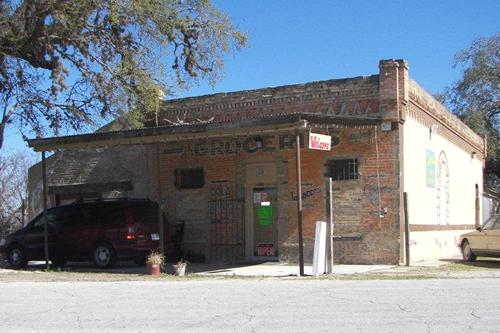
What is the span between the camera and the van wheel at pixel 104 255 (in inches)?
688

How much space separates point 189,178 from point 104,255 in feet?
13.0

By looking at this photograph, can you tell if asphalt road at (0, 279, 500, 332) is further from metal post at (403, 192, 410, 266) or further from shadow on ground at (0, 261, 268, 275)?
metal post at (403, 192, 410, 266)

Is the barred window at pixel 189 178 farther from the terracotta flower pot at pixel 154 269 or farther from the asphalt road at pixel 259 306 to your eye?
the asphalt road at pixel 259 306

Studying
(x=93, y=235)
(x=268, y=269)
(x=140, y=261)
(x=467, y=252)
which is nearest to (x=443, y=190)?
(x=467, y=252)

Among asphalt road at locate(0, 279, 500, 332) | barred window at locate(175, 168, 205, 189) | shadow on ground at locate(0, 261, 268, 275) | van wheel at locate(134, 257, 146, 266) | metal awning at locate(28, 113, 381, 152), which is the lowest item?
shadow on ground at locate(0, 261, 268, 275)

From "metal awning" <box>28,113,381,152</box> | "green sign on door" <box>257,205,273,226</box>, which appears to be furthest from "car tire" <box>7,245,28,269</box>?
"green sign on door" <box>257,205,273,226</box>

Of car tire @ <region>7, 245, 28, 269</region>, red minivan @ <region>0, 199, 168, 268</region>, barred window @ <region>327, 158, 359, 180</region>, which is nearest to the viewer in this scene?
red minivan @ <region>0, 199, 168, 268</region>

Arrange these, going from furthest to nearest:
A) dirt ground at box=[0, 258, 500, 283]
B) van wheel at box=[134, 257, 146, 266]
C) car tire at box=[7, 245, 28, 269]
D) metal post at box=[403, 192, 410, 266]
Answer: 1. car tire at box=[7, 245, 28, 269]
2. van wheel at box=[134, 257, 146, 266]
3. metal post at box=[403, 192, 410, 266]
4. dirt ground at box=[0, 258, 500, 283]

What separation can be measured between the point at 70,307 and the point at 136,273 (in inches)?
240

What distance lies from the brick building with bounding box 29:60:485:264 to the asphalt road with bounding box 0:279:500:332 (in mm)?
4223

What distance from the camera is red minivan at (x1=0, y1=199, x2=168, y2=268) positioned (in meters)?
17.4

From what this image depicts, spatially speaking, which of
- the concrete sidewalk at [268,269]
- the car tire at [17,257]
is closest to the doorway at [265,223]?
the concrete sidewalk at [268,269]

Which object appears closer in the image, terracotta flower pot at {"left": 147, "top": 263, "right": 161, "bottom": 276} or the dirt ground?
the dirt ground

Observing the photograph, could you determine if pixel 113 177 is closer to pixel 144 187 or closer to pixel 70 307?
pixel 144 187
